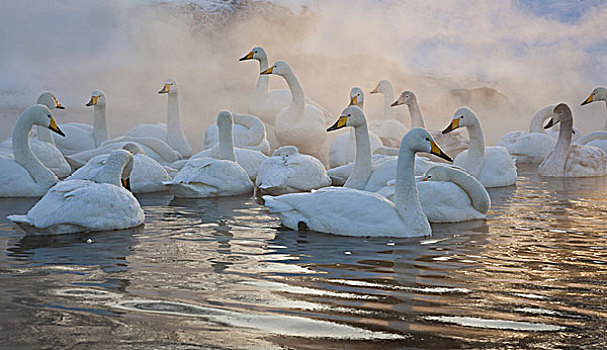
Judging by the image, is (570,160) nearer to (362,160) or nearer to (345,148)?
(345,148)

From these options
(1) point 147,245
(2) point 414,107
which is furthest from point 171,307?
(2) point 414,107

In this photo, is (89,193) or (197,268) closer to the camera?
(197,268)

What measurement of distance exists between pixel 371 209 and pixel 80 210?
6.99 feet

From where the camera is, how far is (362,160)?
732 centimetres

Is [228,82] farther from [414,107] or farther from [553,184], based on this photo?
[553,184]

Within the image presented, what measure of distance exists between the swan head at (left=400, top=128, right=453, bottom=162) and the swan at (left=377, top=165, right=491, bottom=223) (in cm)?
60

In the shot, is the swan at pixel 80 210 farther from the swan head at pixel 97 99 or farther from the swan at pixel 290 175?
the swan head at pixel 97 99

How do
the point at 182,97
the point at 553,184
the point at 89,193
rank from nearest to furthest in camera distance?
the point at 89,193 → the point at 553,184 → the point at 182,97

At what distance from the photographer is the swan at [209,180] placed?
7.85 meters

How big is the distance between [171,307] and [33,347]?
742 millimetres

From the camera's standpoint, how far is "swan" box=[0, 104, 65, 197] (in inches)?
302

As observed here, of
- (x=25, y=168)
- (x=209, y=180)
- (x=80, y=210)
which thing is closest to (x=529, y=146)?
(x=209, y=180)

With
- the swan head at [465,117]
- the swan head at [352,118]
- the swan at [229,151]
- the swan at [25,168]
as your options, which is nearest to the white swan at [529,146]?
the swan head at [465,117]

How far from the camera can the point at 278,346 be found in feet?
9.88
